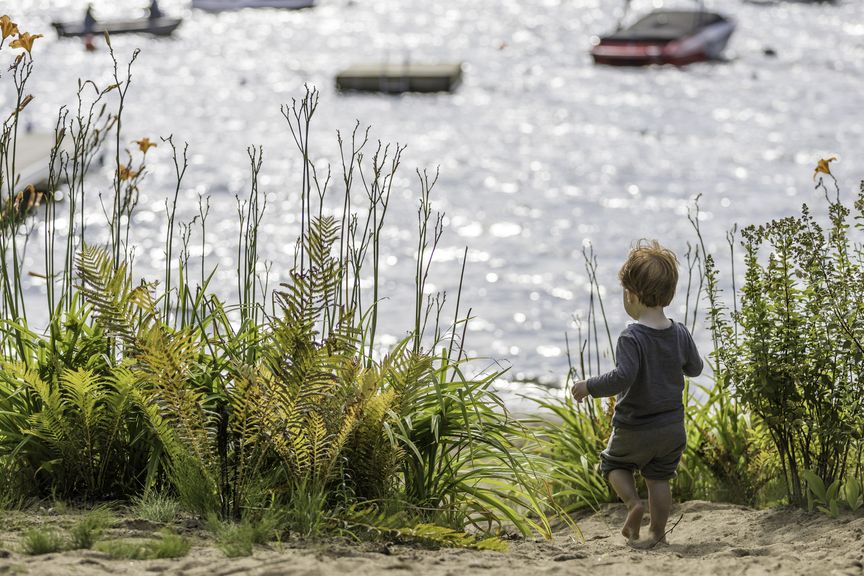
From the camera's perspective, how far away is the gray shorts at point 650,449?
13.7 ft

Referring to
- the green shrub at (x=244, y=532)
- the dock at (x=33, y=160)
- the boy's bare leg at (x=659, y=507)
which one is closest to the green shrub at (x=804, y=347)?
the boy's bare leg at (x=659, y=507)

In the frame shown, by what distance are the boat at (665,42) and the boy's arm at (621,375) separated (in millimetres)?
32421

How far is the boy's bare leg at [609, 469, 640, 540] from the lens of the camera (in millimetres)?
4166

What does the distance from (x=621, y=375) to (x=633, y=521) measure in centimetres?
56

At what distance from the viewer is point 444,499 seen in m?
4.22

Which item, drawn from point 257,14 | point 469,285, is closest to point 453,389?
point 469,285

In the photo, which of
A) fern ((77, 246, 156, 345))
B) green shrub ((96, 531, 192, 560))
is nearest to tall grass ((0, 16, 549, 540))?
fern ((77, 246, 156, 345))

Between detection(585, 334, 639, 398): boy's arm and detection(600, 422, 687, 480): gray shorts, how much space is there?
0.22 metres

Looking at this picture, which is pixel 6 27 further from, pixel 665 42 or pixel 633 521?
pixel 665 42

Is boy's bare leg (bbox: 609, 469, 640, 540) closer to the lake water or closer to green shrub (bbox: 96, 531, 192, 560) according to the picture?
green shrub (bbox: 96, 531, 192, 560)

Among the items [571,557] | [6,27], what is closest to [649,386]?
[571,557]

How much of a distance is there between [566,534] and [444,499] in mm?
775

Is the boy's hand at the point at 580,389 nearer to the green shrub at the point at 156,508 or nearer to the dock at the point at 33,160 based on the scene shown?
the green shrub at the point at 156,508

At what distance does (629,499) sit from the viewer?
13.7 feet
